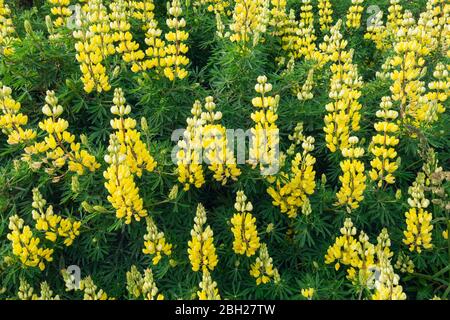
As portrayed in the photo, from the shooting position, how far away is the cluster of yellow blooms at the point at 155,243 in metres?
3.08

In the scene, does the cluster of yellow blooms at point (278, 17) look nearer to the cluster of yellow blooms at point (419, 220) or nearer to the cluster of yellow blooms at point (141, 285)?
the cluster of yellow blooms at point (419, 220)

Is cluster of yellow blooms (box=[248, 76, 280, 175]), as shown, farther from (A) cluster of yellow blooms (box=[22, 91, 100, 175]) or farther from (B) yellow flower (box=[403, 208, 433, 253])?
(A) cluster of yellow blooms (box=[22, 91, 100, 175])

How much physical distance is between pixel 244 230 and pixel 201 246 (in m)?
0.29

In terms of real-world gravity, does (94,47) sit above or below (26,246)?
above

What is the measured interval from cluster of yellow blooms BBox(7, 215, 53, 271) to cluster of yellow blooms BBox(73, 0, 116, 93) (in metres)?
1.13

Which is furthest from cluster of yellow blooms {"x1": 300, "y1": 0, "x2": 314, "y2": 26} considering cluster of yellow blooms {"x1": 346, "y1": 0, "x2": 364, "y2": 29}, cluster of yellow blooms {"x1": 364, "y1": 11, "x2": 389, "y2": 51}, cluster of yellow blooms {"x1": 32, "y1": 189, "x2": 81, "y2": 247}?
cluster of yellow blooms {"x1": 32, "y1": 189, "x2": 81, "y2": 247}

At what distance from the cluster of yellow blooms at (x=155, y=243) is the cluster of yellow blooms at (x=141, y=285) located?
0.64ft

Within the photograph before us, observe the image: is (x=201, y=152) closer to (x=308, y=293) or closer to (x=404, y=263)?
(x=308, y=293)

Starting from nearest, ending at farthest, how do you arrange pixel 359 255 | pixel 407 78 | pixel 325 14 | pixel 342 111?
pixel 359 255, pixel 342 111, pixel 407 78, pixel 325 14

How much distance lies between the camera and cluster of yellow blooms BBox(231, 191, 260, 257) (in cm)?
305

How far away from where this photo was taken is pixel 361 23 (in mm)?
5754

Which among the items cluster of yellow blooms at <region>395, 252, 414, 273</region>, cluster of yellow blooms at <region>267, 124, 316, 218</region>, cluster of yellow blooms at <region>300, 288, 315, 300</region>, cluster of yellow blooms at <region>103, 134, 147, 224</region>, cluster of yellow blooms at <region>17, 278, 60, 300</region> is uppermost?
cluster of yellow blooms at <region>103, 134, 147, 224</region>

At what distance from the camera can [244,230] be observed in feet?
10.2

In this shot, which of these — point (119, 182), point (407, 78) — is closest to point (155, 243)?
point (119, 182)
